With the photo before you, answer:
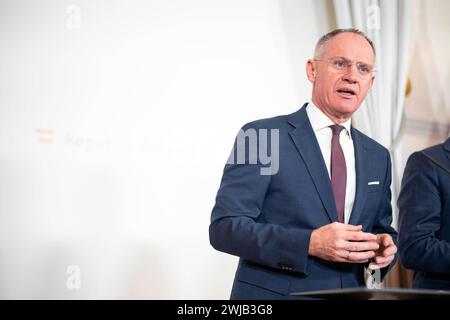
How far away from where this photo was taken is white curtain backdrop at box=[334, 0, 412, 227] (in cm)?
341

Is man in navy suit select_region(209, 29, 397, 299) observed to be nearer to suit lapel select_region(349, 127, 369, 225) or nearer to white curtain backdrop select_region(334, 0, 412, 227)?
suit lapel select_region(349, 127, 369, 225)

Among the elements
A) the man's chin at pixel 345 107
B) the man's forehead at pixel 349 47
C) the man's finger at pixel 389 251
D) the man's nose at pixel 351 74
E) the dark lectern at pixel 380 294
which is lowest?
the man's finger at pixel 389 251

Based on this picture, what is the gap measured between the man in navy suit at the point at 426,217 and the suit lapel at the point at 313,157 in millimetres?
495

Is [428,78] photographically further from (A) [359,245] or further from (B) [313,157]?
(A) [359,245]

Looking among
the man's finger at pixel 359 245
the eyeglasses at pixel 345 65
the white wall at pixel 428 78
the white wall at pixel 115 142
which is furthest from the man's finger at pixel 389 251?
the white wall at pixel 428 78

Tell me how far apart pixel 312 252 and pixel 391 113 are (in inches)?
70.2

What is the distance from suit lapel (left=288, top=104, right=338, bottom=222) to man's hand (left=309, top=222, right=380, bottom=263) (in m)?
0.19

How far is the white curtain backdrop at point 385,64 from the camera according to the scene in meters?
3.41

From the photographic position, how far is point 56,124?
3.03 m

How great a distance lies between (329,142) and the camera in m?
2.18

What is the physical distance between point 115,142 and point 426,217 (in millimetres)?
1452

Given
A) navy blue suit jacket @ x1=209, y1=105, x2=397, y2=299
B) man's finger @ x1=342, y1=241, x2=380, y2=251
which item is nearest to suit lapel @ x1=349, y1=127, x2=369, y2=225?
navy blue suit jacket @ x1=209, y1=105, x2=397, y2=299

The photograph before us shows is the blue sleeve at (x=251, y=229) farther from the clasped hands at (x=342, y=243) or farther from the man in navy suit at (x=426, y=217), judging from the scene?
the man in navy suit at (x=426, y=217)
